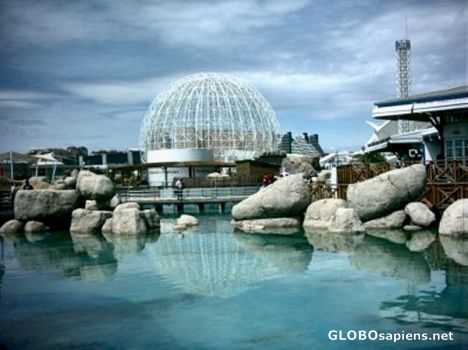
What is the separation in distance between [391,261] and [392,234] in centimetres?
519

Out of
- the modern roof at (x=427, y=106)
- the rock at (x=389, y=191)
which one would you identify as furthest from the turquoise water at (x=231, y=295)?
the modern roof at (x=427, y=106)

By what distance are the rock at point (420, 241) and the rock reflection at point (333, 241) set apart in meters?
1.81

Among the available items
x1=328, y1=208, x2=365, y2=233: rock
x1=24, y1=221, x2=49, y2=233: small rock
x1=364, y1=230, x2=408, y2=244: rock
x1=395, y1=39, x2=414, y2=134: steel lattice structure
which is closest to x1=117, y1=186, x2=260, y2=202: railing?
x1=24, y1=221, x2=49, y2=233: small rock

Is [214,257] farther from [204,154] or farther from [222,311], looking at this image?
[204,154]

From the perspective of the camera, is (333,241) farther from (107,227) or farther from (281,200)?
(107,227)

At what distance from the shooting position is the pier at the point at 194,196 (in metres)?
35.9

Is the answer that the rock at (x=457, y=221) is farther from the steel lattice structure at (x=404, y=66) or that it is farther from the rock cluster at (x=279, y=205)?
the steel lattice structure at (x=404, y=66)

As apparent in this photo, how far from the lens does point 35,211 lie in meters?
26.4

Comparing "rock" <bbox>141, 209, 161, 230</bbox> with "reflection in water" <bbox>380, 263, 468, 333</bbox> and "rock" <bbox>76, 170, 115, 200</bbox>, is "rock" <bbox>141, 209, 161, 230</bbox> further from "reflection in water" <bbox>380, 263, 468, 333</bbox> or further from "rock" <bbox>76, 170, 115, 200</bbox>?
"reflection in water" <bbox>380, 263, 468, 333</bbox>

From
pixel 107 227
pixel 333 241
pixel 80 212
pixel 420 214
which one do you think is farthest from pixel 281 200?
pixel 80 212

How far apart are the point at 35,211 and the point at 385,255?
17852 millimetres

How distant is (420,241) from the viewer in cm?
1833

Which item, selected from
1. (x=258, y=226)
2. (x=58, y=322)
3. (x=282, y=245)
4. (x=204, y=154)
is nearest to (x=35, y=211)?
(x=258, y=226)

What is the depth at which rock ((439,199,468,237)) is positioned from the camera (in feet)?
59.5
